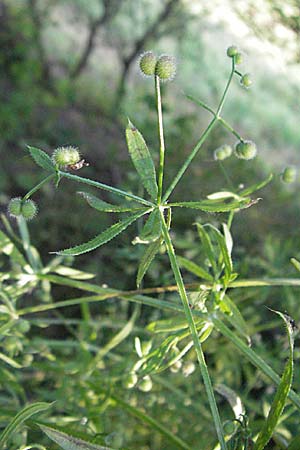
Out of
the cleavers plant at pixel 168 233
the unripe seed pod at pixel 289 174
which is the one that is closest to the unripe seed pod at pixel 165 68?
the cleavers plant at pixel 168 233

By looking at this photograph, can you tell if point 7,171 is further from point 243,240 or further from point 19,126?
point 243,240

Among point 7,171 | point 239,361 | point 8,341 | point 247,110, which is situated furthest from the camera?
point 247,110

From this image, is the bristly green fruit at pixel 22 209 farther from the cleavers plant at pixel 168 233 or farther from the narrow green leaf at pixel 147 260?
the narrow green leaf at pixel 147 260

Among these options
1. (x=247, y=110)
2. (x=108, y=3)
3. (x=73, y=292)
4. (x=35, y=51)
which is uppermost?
(x=108, y=3)

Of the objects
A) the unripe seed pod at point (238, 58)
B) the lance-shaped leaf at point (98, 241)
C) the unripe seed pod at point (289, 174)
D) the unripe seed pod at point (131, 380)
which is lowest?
the unripe seed pod at point (131, 380)

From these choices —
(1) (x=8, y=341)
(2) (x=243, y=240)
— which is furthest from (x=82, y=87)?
(1) (x=8, y=341)

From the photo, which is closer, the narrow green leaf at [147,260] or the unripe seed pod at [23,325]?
the narrow green leaf at [147,260]
